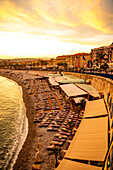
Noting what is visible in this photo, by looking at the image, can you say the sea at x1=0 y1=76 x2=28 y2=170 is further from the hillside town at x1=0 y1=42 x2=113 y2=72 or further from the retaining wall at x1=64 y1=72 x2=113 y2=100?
the hillside town at x1=0 y1=42 x2=113 y2=72

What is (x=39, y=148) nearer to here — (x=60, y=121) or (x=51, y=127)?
(x=51, y=127)

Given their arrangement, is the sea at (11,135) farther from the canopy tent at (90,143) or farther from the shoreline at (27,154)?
the canopy tent at (90,143)

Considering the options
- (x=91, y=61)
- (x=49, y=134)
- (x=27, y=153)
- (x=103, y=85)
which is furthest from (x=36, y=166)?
(x=91, y=61)

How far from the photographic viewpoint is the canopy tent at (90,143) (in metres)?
8.19

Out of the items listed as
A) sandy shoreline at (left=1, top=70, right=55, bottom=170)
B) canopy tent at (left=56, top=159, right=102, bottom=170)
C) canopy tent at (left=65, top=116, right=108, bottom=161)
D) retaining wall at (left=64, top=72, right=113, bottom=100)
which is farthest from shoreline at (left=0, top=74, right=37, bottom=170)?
retaining wall at (left=64, top=72, right=113, bottom=100)

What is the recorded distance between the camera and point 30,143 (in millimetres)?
13688

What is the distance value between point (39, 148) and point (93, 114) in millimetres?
7200

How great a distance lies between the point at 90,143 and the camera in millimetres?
9250

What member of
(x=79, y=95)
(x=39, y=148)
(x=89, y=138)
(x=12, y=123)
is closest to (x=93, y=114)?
(x=89, y=138)

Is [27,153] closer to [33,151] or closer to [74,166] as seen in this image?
[33,151]

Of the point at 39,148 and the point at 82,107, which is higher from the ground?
the point at 82,107

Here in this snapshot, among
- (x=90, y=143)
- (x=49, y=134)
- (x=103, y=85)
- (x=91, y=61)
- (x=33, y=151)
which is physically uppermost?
(x=91, y=61)

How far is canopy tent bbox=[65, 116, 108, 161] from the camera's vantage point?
26.9 ft

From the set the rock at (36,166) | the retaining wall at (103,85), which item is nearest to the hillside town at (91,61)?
the retaining wall at (103,85)
